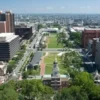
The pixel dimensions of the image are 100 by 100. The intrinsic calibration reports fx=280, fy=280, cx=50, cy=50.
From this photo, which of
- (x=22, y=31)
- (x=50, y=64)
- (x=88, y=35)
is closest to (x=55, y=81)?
(x=50, y=64)

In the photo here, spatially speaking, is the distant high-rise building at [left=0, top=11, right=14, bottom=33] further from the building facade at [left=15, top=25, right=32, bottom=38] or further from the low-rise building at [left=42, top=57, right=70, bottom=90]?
the low-rise building at [left=42, top=57, right=70, bottom=90]

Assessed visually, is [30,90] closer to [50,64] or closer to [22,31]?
[50,64]

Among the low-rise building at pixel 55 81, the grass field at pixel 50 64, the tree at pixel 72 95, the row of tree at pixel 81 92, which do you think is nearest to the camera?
the tree at pixel 72 95

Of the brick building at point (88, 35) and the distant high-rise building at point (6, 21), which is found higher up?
the distant high-rise building at point (6, 21)

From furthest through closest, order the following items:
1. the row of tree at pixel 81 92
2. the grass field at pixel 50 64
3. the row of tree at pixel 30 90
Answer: the grass field at pixel 50 64 < the row of tree at pixel 30 90 < the row of tree at pixel 81 92

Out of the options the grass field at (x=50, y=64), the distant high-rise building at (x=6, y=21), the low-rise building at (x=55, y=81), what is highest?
the distant high-rise building at (x=6, y=21)

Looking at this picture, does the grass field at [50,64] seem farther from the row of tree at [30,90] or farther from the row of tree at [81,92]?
the row of tree at [30,90]

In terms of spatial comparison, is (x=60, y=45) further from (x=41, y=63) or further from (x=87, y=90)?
(x=87, y=90)

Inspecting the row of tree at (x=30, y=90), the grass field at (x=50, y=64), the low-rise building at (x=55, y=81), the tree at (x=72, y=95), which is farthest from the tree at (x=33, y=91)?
the grass field at (x=50, y=64)

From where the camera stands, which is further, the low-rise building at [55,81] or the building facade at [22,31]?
the building facade at [22,31]

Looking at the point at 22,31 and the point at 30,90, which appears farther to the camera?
the point at 22,31

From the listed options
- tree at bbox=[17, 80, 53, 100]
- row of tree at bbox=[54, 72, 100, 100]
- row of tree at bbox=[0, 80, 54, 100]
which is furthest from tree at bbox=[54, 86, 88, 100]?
tree at bbox=[17, 80, 53, 100]
